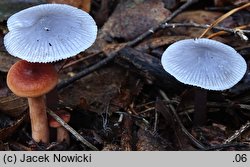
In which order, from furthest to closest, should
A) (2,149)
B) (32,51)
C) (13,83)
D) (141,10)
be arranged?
(141,10)
(2,149)
(13,83)
(32,51)

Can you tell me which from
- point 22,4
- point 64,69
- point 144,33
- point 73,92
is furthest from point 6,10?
point 144,33

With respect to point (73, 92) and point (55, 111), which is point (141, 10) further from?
point (55, 111)

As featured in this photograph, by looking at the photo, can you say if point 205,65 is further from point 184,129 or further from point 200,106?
point 184,129

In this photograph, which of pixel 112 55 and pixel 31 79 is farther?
pixel 112 55

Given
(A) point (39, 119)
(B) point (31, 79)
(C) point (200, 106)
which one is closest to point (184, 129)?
(C) point (200, 106)

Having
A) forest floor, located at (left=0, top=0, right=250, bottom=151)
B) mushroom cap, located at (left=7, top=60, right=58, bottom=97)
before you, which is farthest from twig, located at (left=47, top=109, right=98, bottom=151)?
mushroom cap, located at (left=7, top=60, right=58, bottom=97)

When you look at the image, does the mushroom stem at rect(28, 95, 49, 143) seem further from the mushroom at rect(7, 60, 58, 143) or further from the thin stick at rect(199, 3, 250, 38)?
the thin stick at rect(199, 3, 250, 38)

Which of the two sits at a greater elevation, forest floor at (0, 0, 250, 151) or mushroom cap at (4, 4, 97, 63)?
mushroom cap at (4, 4, 97, 63)
